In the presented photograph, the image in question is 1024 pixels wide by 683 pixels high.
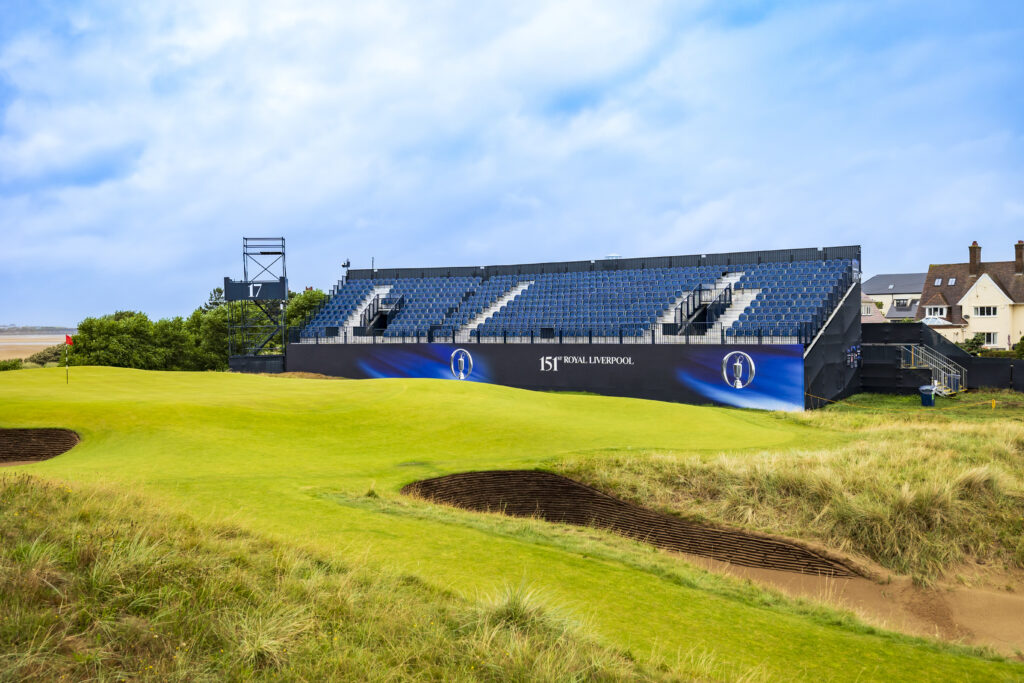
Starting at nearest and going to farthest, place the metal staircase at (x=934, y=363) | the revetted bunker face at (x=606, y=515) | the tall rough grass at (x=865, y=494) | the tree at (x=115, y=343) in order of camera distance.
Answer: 1. the revetted bunker face at (x=606, y=515)
2. the tall rough grass at (x=865, y=494)
3. the metal staircase at (x=934, y=363)
4. the tree at (x=115, y=343)

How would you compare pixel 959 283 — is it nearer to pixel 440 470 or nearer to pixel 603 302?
pixel 603 302

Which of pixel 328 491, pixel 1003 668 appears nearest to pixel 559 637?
pixel 1003 668

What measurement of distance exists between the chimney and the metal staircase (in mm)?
42262

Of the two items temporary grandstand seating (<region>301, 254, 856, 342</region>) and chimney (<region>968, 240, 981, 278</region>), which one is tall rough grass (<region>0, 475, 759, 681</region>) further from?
chimney (<region>968, 240, 981, 278</region>)

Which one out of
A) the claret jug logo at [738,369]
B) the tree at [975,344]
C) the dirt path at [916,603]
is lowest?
the dirt path at [916,603]

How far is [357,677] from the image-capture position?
20.6 feet

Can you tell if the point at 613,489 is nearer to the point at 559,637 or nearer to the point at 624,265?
the point at 559,637

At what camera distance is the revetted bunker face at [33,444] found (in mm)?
18578

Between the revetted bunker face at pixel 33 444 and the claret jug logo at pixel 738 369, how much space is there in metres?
27.9

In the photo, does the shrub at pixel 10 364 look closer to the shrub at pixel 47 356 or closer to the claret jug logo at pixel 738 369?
the shrub at pixel 47 356

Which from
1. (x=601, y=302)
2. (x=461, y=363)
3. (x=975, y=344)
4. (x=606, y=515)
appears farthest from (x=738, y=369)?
(x=975, y=344)

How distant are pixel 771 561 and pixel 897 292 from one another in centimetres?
9737

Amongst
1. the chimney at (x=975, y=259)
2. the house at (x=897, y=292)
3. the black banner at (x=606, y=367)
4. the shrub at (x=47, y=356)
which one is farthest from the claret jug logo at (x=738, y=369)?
the house at (x=897, y=292)

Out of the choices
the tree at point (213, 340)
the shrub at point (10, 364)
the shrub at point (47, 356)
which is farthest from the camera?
the tree at point (213, 340)
